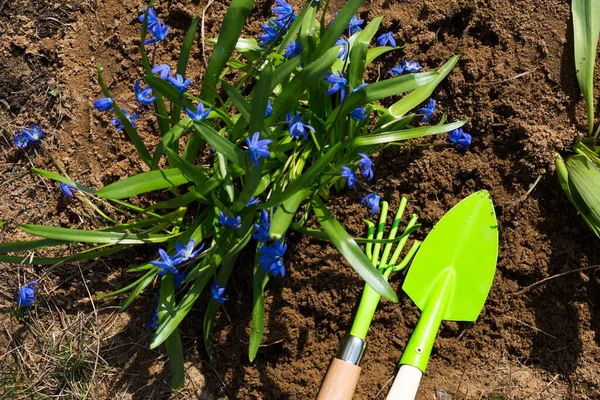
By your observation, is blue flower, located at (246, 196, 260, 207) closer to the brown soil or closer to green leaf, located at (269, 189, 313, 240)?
green leaf, located at (269, 189, 313, 240)

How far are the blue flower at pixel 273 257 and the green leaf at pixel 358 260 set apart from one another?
0.52 feet

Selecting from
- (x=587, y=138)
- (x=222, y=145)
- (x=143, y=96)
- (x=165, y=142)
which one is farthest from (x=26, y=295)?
(x=587, y=138)

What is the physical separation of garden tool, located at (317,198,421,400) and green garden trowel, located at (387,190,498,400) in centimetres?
8

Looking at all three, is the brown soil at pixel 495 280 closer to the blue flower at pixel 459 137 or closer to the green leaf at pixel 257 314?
the blue flower at pixel 459 137

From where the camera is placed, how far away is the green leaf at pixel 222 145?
147 cm

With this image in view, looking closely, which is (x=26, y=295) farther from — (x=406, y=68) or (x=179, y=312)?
(x=406, y=68)

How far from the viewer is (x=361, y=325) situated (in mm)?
1842

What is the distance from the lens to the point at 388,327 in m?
1.97

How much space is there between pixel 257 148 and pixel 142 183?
460mm

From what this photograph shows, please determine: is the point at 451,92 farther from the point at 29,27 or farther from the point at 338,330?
the point at 29,27

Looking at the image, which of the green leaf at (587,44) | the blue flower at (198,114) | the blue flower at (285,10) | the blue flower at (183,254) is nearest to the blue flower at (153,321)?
the blue flower at (183,254)

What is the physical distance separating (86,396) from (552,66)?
83.4 inches

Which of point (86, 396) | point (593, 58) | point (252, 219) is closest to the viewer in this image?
point (252, 219)

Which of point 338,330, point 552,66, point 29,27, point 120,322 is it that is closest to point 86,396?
point 120,322
